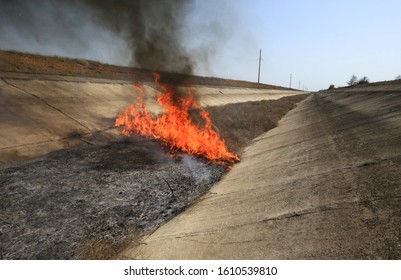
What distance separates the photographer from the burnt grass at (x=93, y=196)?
5828 mm

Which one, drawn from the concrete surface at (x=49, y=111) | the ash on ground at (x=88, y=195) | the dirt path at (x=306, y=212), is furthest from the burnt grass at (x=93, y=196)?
the concrete surface at (x=49, y=111)

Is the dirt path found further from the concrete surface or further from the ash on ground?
the concrete surface

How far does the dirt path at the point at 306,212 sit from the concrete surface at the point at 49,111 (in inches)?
262

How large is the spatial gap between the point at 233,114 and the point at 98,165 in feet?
43.1

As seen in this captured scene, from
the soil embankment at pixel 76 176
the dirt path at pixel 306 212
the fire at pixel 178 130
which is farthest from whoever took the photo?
the fire at pixel 178 130

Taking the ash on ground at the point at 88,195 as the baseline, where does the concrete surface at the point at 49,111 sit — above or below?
above

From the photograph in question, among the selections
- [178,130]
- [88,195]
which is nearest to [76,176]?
[88,195]

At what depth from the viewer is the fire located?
12.7m

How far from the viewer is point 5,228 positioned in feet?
20.0

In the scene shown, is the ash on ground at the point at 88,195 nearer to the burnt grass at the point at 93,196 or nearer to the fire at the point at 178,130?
the burnt grass at the point at 93,196

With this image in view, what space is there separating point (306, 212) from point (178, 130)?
386 inches

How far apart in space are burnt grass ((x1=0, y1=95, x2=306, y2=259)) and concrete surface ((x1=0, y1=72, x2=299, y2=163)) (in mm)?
835
